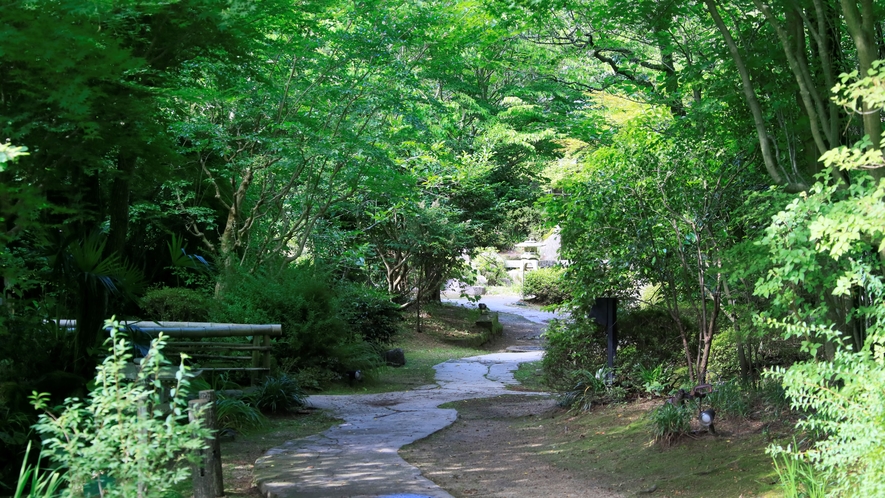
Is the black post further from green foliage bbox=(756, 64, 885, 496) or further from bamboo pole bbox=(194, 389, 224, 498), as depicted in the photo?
bamboo pole bbox=(194, 389, 224, 498)

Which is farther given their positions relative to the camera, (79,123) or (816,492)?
(79,123)

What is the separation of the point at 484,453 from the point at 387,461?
1.23 metres

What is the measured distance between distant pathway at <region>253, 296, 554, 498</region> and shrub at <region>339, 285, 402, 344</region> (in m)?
1.43

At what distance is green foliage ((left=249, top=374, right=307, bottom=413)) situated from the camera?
361 inches

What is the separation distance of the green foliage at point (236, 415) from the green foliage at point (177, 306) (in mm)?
3598

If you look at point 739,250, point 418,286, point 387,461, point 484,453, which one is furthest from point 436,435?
point 418,286

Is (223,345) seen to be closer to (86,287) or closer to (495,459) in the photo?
(86,287)

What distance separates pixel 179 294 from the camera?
12.1 m

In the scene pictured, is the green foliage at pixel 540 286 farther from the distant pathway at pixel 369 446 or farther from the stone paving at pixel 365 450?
the stone paving at pixel 365 450

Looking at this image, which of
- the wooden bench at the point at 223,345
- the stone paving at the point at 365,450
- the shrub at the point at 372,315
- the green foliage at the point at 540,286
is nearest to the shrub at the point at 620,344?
the stone paving at the point at 365,450

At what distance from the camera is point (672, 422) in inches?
252

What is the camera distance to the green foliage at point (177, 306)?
1170cm

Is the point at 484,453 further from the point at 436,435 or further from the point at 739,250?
the point at 739,250

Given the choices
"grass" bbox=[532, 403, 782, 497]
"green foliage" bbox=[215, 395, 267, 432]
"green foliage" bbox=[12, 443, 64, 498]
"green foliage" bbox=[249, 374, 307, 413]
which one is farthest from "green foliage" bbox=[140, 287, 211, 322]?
"green foliage" bbox=[12, 443, 64, 498]
